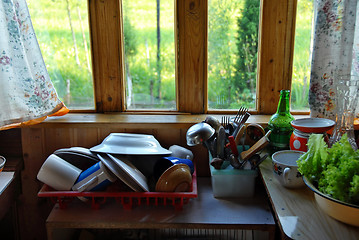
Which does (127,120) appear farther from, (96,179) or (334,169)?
(334,169)

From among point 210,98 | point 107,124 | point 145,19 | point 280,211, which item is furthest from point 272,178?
point 145,19

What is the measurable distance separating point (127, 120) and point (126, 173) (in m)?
0.35

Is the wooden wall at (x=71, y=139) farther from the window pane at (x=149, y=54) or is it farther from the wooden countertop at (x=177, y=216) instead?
the wooden countertop at (x=177, y=216)

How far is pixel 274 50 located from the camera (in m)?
1.36

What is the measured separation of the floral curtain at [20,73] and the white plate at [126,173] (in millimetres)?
362

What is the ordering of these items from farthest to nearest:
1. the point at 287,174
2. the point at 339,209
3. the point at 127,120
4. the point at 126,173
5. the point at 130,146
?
the point at 127,120, the point at 130,146, the point at 126,173, the point at 287,174, the point at 339,209

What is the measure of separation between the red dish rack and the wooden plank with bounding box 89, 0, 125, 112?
49 centimetres

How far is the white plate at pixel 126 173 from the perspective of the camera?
40.3 inches

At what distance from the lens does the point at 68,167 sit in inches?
43.0

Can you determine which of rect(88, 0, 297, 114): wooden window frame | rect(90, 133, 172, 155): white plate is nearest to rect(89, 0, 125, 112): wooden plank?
rect(88, 0, 297, 114): wooden window frame

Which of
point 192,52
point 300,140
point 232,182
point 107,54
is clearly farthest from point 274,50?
point 107,54

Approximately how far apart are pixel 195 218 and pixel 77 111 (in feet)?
2.56

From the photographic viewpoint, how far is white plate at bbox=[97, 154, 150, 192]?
1022 mm

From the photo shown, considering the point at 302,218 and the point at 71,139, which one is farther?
the point at 71,139
